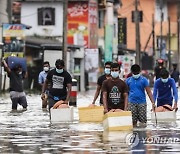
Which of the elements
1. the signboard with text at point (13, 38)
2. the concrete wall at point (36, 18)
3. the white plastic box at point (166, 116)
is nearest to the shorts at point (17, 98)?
the white plastic box at point (166, 116)

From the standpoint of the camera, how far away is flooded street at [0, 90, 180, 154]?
14287 millimetres

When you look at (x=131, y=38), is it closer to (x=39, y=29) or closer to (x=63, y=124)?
(x=39, y=29)

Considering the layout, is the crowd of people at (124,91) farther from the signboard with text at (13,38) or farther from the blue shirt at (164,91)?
the signboard with text at (13,38)

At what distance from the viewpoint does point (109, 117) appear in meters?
17.9

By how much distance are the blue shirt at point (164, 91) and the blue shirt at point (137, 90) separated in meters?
1.28

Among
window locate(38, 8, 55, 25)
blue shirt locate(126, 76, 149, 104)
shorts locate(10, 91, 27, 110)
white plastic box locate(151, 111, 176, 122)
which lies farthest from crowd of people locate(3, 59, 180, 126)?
window locate(38, 8, 55, 25)

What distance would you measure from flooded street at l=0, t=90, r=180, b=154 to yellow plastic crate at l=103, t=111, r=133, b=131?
8.6 inches

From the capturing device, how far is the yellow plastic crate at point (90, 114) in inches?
851

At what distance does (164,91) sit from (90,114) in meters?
2.11

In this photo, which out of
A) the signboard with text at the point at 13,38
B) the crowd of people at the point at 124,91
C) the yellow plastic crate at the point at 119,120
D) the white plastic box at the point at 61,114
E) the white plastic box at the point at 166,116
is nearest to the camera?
the yellow plastic crate at the point at 119,120

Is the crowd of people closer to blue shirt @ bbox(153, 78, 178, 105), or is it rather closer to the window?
blue shirt @ bbox(153, 78, 178, 105)

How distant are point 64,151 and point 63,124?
7.03 metres

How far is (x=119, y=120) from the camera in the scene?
58.9 feet

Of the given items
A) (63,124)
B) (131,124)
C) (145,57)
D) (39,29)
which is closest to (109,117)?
(131,124)
